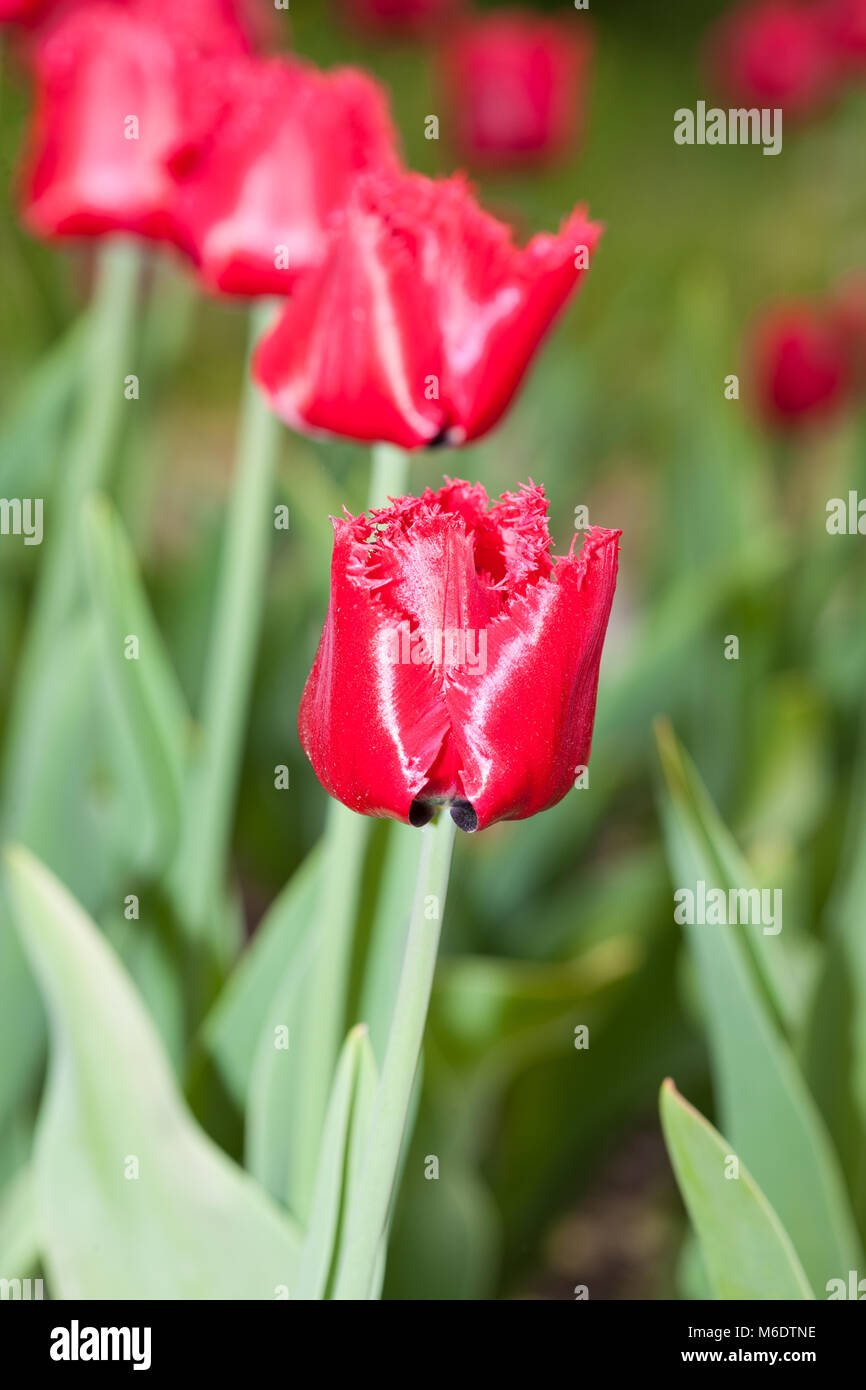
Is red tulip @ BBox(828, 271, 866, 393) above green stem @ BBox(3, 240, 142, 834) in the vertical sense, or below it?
above

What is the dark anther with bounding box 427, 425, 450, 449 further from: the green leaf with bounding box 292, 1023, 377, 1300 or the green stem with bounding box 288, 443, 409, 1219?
the green leaf with bounding box 292, 1023, 377, 1300

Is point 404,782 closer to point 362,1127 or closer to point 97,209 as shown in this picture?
point 362,1127

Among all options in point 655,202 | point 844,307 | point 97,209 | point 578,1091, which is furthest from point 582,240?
point 655,202

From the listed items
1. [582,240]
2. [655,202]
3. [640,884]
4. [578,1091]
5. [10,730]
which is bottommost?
[578,1091]

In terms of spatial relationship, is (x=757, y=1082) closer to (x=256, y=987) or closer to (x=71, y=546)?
(x=256, y=987)

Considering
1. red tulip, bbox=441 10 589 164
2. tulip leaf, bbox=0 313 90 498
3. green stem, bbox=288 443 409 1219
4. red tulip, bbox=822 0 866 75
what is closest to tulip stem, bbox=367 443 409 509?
green stem, bbox=288 443 409 1219

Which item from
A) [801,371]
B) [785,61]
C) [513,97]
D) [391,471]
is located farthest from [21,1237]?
[785,61]

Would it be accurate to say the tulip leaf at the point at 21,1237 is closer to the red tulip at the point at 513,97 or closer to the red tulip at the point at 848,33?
the red tulip at the point at 513,97

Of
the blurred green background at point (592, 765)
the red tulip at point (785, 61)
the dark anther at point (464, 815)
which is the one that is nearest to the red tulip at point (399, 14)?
the blurred green background at point (592, 765)
